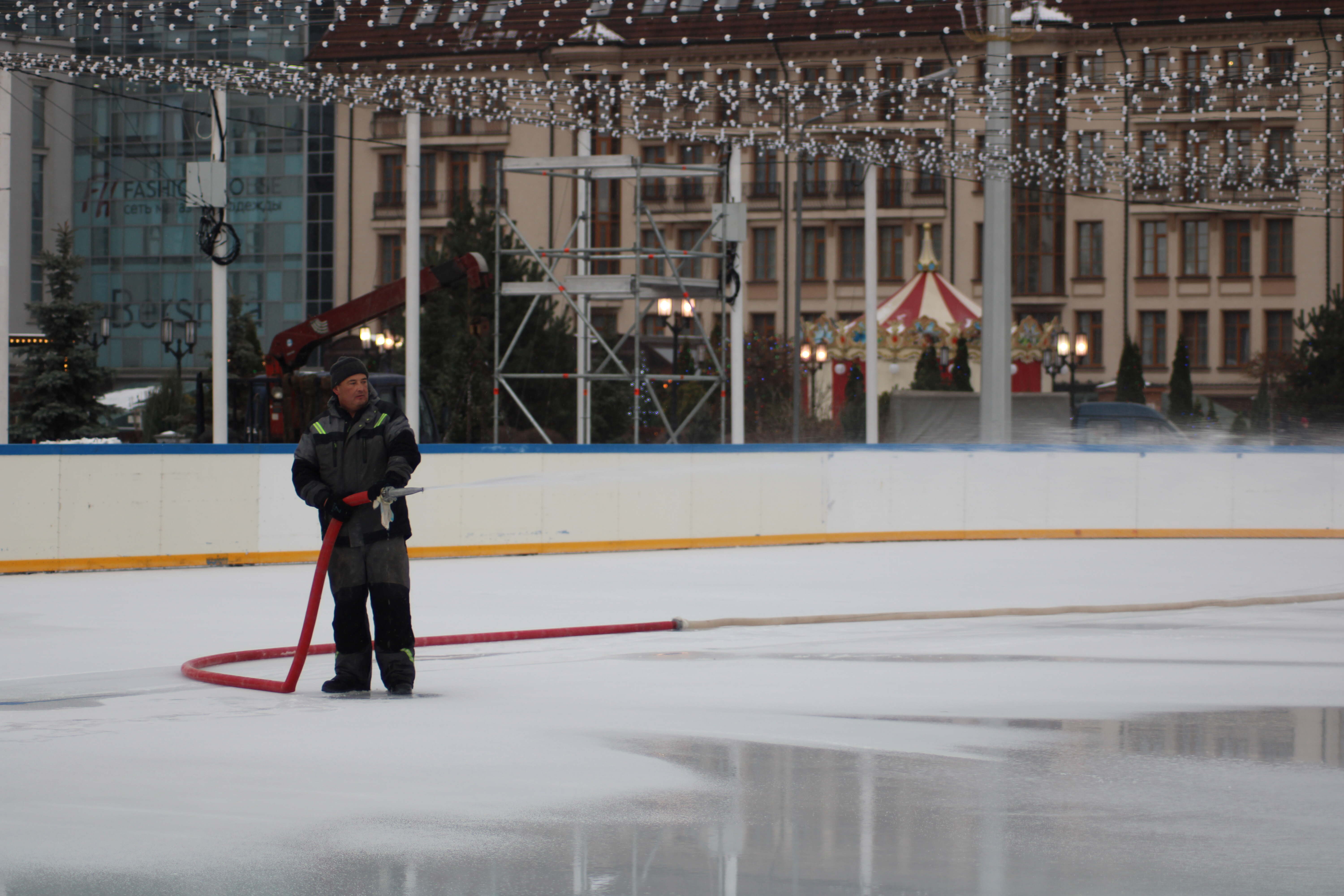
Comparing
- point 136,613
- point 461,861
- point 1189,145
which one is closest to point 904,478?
point 136,613

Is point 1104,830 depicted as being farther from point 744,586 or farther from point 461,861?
point 744,586

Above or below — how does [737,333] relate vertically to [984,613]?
above

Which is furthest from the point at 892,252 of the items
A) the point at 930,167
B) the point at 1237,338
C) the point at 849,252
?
the point at 930,167

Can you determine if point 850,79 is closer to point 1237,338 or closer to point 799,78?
point 799,78

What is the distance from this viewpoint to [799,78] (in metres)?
60.8

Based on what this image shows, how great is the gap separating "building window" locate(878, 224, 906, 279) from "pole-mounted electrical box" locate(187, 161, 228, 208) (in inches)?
1900

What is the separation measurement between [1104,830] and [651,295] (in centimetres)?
2135

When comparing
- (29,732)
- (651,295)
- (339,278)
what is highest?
(339,278)

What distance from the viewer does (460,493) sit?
20203 millimetres

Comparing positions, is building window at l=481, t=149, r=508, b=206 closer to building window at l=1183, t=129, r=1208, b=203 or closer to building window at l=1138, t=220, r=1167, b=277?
building window at l=1138, t=220, r=1167, b=277

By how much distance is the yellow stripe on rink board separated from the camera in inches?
707

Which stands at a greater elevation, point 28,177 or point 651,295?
point 28,177

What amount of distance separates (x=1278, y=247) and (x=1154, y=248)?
4482 mm

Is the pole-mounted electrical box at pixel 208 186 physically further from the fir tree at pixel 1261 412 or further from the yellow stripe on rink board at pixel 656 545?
the fir tree at pixel 1261 412
